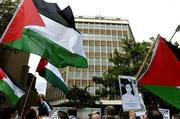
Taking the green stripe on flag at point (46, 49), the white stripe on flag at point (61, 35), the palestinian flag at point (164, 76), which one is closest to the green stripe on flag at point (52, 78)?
the white stripe on flag at point (61, 35)

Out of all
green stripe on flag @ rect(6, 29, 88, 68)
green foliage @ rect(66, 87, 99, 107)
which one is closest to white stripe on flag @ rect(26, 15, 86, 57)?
green stripe on flag @ rect(6, 29, 88, 68)

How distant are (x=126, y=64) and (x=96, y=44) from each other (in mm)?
54603

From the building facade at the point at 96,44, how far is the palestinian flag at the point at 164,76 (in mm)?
82064

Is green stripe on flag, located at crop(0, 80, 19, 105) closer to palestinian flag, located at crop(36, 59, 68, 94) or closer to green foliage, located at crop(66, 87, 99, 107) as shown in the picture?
palestinian flag, located at crop(36, 59, 68, 94)

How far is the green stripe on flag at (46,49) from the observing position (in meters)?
8.77

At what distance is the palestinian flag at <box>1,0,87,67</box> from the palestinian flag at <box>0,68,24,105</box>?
1013 millimetres

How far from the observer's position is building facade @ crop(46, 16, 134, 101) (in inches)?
3738

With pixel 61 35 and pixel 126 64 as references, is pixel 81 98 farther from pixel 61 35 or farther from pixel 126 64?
pixel 61 35

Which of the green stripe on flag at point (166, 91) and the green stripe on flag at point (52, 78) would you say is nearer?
the green stripe on flag at point (166, 91)

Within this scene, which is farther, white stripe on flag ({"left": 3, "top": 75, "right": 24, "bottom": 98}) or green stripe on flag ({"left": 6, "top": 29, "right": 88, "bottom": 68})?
white stripe on flag ({"left": 3, "top": 75, "right": 24, "bottom": 98})

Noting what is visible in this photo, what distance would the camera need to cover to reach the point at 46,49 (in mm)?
9008

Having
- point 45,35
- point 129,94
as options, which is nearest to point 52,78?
point 45,35

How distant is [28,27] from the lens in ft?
29.8

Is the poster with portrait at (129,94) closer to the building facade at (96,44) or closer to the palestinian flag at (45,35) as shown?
the palestinian flag at (45,35)
